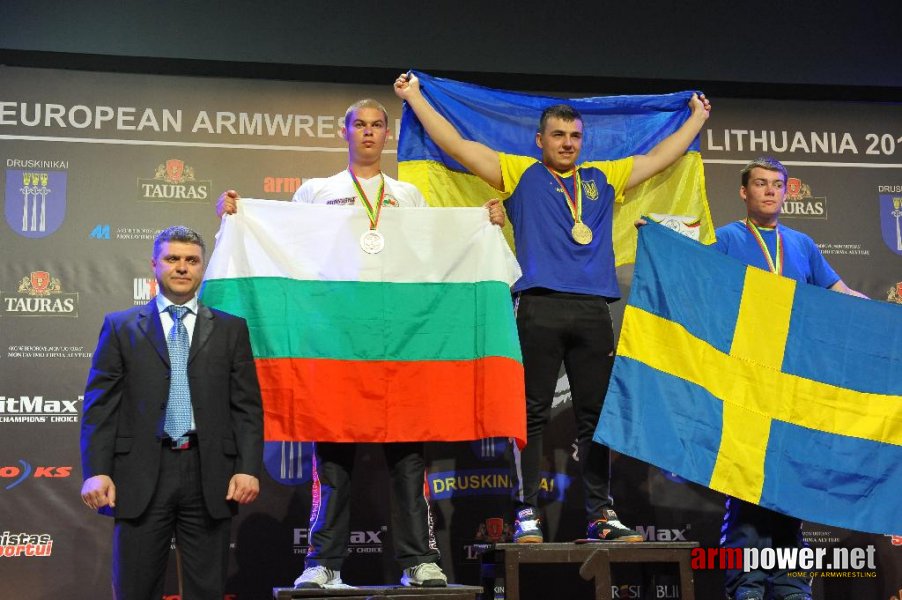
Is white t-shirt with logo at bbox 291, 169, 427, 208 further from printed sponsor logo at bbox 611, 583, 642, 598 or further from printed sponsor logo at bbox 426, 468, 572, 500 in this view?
printed sponsor logo at bbox 611, 583, 642, 598

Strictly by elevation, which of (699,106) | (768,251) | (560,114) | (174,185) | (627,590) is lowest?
(627,590)

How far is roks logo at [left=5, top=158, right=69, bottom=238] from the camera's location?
4.55 meters

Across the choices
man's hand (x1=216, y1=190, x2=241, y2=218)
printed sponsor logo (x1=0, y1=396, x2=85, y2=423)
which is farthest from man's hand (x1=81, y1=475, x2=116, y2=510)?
printed sponsor logo (x1=0, y1=396, x2=85, y2=423)

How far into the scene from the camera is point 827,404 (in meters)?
3.82

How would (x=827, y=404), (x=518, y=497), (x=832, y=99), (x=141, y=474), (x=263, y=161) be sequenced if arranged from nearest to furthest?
(x=141, y=474)
(x=518, y=497)
(x=827, y=404)
(x=263, y=161)
(x=832, y=99)

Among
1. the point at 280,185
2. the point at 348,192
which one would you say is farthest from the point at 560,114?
the point at 280,185

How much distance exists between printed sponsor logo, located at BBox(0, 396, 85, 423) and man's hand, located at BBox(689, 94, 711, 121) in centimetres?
302

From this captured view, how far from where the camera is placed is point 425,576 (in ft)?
10.7

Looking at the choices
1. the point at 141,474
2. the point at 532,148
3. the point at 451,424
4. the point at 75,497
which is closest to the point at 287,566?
the point at 75,497

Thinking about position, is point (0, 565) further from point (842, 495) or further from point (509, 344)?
point (842, 495)

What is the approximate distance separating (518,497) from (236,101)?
2477 millimetres

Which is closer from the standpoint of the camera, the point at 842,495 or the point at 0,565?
the point at 842,495

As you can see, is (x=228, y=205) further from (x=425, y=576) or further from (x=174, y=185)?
(x=425, y=576)

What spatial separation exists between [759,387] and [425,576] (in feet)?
4.90
